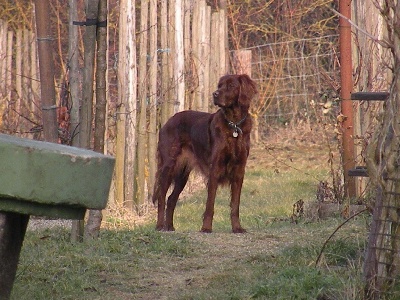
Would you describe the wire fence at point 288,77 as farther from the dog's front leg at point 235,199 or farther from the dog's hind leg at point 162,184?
the dog's front leg at point 235,199

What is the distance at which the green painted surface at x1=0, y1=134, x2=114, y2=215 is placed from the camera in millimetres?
3693

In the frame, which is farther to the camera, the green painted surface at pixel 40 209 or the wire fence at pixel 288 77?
the wire fence at pixel 288 77

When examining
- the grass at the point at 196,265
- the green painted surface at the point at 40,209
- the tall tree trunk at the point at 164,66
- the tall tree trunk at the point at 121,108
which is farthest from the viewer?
the tall tree trunk at the point at 164,66

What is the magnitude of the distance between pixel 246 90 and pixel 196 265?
2677mm

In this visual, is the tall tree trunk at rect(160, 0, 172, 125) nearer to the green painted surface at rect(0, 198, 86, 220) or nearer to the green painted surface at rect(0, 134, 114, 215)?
the green painted surface at rect(0, 198, 86, 220)

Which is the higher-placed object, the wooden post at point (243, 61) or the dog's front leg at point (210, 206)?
the wooden post at point (243, 61)

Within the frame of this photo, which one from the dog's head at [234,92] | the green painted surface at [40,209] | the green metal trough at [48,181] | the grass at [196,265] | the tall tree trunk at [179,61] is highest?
the tall tree trunk at [179,61]

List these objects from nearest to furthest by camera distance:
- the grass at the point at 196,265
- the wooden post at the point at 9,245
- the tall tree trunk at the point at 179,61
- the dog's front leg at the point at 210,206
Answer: the wooden post at the point at 9,245, the grass at the point at 196,265, the dog's front leg at the point at 210,206, the tall tree trunk at the point at 179,61

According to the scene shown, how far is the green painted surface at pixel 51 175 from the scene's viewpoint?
12.1 feet

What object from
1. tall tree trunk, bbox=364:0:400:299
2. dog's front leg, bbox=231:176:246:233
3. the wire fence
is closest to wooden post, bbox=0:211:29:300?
tall tree trunk, bbox=364:0:400:299

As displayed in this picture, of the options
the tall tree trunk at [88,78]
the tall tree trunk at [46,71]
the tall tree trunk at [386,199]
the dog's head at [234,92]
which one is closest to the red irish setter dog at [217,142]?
the dog's head at [234,92]

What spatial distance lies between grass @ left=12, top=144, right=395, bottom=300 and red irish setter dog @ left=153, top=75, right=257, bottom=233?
0.51 m

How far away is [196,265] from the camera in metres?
5.59

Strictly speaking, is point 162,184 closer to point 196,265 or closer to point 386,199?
point 196,265
